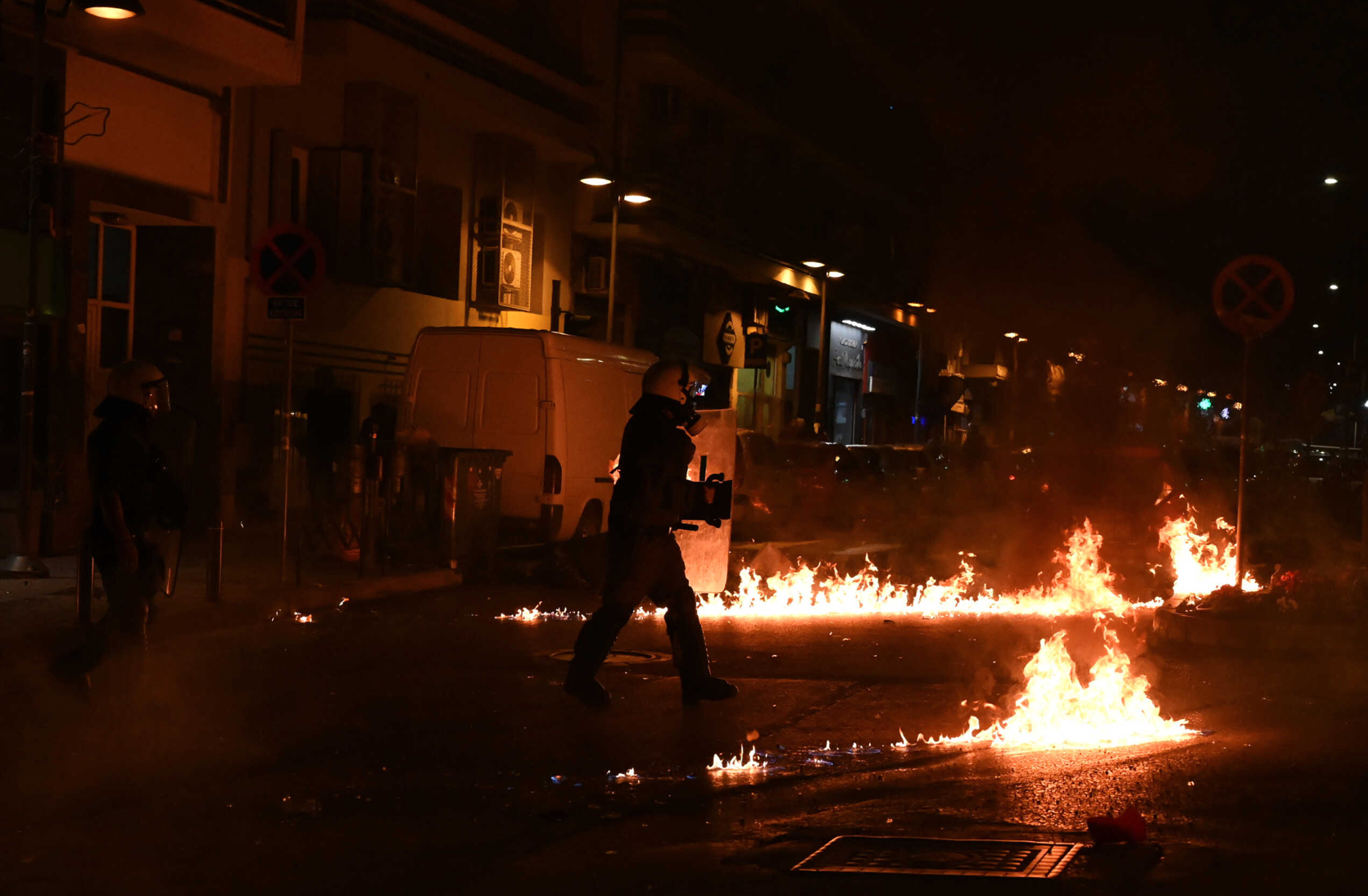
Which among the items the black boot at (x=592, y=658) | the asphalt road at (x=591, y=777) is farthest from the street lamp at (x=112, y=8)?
the black boot at (x=592, y=658)

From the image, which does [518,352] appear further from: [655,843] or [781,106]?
[781,106]

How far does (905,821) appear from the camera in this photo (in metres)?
5.32

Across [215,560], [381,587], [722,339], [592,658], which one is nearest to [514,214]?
[722,339]

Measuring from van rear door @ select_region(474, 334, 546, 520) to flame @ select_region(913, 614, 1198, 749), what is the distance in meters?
7.85

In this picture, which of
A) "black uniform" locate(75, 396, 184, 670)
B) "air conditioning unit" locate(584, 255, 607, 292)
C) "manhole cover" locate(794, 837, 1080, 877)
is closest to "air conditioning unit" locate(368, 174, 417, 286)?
"air conditioning unit" locate(584, 255, 607, 292)

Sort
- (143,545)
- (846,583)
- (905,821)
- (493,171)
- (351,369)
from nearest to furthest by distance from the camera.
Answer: (905,821) → (143,545) → (846,583) → (351,369) → (493,171)

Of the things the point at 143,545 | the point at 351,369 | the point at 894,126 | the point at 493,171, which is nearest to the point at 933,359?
the point at 894,126

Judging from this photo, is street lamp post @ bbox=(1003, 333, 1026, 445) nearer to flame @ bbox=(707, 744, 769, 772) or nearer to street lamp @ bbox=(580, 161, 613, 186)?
street lamp @ bbox=(580, 161, 613, 186)

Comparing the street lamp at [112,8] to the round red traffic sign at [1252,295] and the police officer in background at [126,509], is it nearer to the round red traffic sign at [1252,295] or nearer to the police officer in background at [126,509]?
the police officer in background at [126,509]

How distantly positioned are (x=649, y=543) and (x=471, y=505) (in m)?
6.52

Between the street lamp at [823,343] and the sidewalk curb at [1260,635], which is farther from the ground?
the street lamp at [823,343]

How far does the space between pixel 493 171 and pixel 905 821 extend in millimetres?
19881

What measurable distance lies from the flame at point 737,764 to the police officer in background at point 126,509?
293 centimetres

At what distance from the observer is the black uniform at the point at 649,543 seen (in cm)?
748
